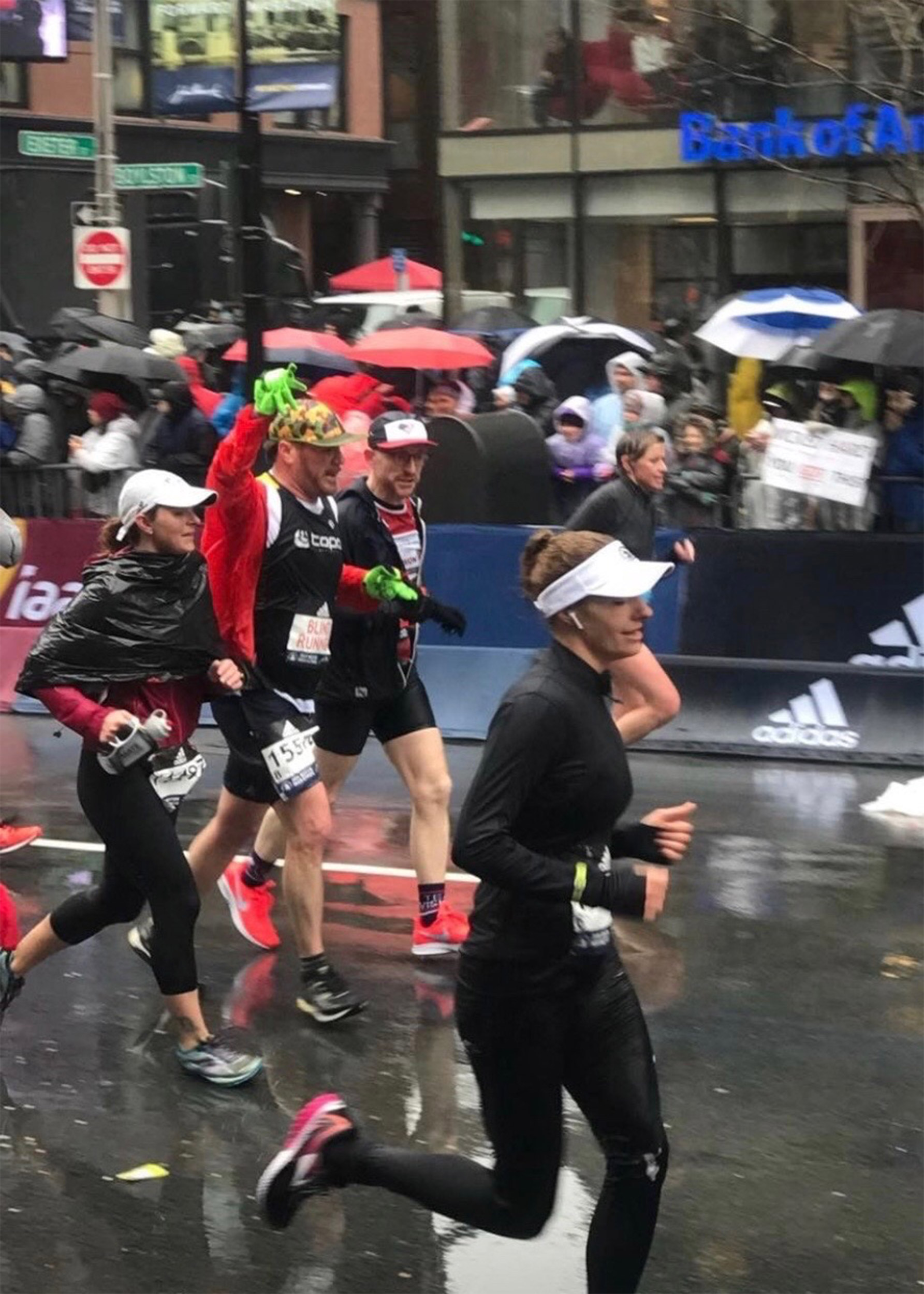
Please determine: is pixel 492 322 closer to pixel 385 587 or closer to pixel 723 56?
pixel 723 56

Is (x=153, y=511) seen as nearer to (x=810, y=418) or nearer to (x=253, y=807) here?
(x=253, y=807)

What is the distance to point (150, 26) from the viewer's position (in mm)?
14547

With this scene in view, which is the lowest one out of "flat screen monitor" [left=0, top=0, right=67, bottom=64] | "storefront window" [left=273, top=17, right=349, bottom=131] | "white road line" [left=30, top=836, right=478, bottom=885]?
"white road line" [left=30, top=836, right=478, bottom=885]

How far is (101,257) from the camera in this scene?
54.5ft

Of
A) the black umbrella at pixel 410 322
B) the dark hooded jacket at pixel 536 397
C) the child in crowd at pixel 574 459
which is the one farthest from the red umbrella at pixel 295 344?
the child in crowd at pixel 574 459

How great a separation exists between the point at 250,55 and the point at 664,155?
30.3 feet

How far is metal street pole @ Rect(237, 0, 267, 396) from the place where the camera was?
11750 millimetres

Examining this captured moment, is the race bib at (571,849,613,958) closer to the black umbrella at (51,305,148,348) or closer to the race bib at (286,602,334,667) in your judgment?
the race bib at (286,602,334,667)

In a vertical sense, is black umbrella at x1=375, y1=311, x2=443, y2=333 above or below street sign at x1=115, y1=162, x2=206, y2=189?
below

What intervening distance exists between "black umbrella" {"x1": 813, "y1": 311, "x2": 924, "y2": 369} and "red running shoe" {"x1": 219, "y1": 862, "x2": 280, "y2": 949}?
6638mm

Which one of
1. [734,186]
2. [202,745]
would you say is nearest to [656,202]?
[734,186]

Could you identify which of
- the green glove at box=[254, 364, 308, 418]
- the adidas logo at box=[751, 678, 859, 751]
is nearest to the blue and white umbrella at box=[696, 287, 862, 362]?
the adidas logo at box=[751, 678, 859, 751]

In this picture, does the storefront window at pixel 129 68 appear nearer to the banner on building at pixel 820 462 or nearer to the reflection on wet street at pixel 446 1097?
the banner on building at pixel 820 462

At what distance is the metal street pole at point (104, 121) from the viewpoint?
16.9 metres
